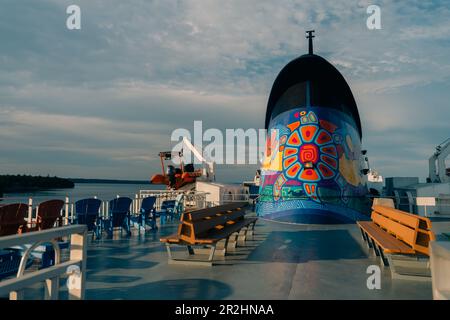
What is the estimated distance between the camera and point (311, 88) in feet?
45.8

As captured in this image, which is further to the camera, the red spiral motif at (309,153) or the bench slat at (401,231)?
→ the red spiral motif at (309,153)

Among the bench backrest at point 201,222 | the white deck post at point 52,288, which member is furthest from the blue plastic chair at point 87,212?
the white deck post at point 52,288

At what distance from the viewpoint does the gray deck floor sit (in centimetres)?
441

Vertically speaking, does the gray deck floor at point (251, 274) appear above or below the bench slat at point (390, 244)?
below

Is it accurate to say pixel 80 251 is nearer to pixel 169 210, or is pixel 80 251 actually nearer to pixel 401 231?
pixel 401 231

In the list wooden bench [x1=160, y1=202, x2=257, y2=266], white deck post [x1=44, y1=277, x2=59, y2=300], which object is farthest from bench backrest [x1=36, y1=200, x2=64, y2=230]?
white deck post [x1=44, y1=277, x2=59, y2=300]

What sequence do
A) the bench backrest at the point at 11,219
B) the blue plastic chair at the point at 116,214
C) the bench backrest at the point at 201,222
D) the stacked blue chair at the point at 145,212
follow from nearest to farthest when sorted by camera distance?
1. the bench backrest at the point at 11,219
2. the bench backrest at the point at 201,222
3. the blue plastic chair at the point at 116,214
4. the stacked blue chair at the point at 145,212

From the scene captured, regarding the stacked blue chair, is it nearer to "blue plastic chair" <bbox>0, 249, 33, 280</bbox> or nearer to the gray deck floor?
the gray deck floor

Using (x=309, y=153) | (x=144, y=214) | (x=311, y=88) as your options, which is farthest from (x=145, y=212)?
(x=311, y=88)

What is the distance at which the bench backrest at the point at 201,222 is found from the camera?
5855mm

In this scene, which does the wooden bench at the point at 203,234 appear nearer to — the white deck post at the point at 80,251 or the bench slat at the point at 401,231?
the white deck post at the point at 80,251

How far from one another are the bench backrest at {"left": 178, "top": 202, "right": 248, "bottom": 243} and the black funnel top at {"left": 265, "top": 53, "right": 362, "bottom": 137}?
296 inches

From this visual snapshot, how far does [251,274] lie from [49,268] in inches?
131

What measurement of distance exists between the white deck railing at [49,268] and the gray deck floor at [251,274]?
1.28 m
